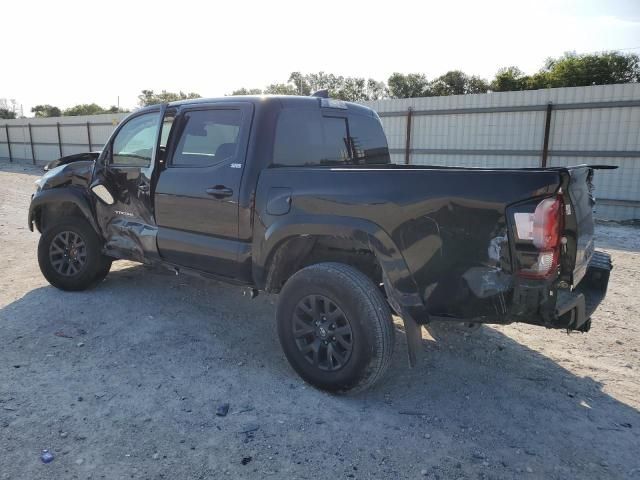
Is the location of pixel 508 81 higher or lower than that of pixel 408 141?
higher

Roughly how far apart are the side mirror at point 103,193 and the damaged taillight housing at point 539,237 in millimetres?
3819

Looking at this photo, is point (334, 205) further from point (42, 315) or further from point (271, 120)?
point (42, 315)

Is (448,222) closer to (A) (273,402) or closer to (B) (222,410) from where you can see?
(A) (273,402)

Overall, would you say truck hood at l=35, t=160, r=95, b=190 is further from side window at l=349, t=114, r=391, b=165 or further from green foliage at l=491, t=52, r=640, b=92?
green foliage at l=491, t=52, r=640, b=92

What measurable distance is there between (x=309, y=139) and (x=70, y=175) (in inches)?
111

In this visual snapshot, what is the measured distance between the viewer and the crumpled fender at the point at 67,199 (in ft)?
16.6

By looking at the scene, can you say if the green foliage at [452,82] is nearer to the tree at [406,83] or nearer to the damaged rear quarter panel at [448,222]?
the tree at [406,83]

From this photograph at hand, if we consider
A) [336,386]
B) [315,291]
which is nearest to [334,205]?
[315,291]

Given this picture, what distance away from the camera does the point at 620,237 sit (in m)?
8.98

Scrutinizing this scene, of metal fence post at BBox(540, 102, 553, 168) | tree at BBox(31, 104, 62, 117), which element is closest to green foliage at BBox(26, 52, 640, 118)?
tree at BBox(31, 104, 62, 117)

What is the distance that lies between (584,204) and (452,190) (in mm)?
1022

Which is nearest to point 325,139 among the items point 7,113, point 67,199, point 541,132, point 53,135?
point 67,199

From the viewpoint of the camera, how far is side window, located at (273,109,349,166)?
3803 millimetres

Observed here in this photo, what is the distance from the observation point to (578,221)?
291 centimetres
